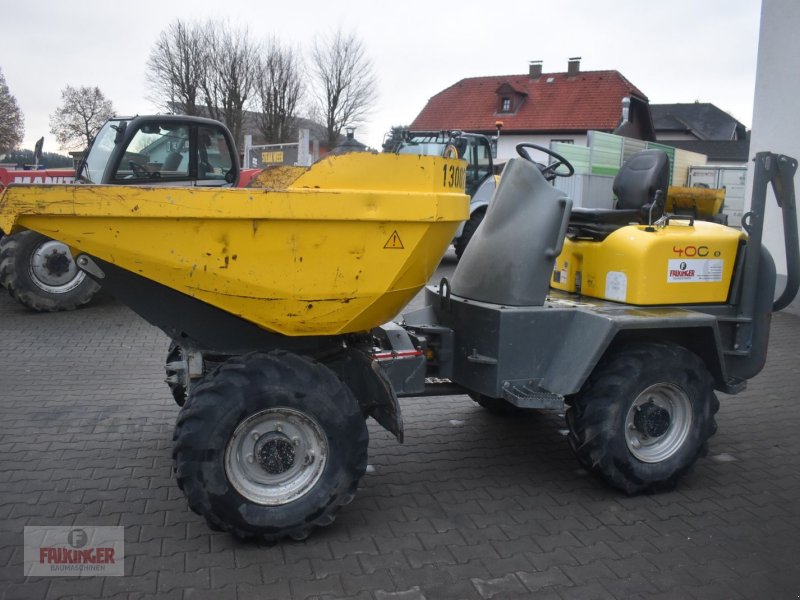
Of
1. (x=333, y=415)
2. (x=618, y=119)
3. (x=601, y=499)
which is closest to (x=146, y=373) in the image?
(x=333, y=415)

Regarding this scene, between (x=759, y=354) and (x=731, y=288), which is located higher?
(x=731, y=288)

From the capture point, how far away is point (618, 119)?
37250mm

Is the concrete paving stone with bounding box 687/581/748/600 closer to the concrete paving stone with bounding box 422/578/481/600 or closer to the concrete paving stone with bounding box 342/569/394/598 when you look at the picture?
the concrete paving stone with bounding box 422/578/481/600

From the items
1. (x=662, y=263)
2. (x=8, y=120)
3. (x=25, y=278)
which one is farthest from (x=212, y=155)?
(x=8, y=120)

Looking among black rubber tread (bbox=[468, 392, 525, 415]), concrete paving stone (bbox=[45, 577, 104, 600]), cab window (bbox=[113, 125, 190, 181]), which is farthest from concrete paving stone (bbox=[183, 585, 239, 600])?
cab window (bbox=[113, 125, 190, 181])

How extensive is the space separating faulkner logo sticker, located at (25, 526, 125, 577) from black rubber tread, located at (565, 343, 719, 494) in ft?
7.86

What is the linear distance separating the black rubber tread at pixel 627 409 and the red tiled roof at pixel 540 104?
34.9m

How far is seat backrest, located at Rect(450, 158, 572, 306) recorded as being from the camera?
13.3ft

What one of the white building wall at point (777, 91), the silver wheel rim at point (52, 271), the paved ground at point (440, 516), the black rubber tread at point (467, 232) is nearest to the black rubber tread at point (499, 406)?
the paved ground at point (440, 516)

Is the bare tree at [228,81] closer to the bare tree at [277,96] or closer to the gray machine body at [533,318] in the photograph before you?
the bare tree at [277,96]

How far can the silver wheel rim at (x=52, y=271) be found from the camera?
345 inches

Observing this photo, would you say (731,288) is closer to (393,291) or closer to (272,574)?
(393,291)

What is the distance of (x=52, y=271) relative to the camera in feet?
29.0

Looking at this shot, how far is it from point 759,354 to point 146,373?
4.86 meters
